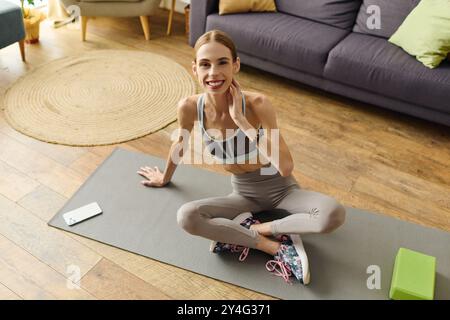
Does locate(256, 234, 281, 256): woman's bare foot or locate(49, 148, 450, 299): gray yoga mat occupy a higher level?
locate(256, 234, 281, 256): woman's bare foot

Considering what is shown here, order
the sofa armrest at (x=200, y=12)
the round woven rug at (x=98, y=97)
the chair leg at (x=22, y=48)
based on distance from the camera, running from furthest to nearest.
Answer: the chair leg at (x=22, y=48)
the sofa armrest at (x=200, y=12)
the round woven rug at (x=98, y=97)

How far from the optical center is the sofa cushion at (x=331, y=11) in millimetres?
2654

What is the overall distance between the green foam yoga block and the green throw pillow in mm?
1129

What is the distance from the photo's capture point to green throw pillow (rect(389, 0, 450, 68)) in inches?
87.0

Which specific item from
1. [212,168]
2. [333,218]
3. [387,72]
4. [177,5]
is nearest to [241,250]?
[333,218]

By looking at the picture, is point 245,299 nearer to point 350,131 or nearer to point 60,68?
point 350,131

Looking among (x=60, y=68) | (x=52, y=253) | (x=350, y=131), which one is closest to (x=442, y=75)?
(x=350, y=131)

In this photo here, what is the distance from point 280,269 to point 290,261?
→ 0.07 m

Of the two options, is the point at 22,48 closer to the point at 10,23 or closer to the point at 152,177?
the point at 10,23

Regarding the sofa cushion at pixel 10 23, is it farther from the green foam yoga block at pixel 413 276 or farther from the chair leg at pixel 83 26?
the green foam yoga block at pixel 413 276

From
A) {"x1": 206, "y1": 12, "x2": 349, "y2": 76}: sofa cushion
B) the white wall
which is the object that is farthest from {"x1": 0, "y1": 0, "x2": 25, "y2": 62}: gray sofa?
the white wall

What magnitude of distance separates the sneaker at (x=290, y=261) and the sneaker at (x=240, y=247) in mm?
107

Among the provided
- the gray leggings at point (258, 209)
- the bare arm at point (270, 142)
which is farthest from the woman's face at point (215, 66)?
the gray leggings at point (258, 209)

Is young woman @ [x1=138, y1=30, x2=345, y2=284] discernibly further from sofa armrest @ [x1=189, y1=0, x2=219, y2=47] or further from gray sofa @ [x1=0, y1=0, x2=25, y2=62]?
gray sofa @ [x1=0, y1=0, x2=25, y2=62]
